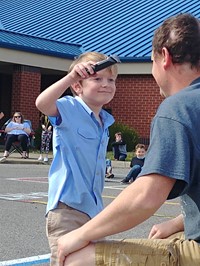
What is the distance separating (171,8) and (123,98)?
5.18 meters

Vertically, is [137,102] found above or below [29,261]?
above

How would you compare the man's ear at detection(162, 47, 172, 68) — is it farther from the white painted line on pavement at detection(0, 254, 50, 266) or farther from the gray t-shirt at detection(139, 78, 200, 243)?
the white painted line on pavement at detection(0, 254, 50, 266)

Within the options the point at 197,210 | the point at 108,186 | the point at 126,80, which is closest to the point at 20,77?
the point at 126,80

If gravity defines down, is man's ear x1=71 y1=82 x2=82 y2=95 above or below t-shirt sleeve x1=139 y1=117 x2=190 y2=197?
above

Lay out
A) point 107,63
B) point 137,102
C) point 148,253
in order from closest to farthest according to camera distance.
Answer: point 148,253
point 107,63
point 137,102

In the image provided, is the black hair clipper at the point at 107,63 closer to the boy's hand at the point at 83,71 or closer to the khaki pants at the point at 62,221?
the boy's hand at the point at 83,71

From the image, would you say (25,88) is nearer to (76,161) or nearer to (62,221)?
(76,161)

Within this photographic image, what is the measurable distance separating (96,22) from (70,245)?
27.1 metres

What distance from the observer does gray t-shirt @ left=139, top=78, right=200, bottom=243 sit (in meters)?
2.72

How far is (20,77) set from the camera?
24.5 m

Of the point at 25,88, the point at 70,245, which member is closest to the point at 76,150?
the point at 70,245

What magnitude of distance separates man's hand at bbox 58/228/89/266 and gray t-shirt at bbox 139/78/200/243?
42 centimetres

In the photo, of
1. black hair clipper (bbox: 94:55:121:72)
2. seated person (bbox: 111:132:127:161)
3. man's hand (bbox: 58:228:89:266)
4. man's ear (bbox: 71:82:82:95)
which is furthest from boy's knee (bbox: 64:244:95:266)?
seated person (bbox: 111:132:127:161)

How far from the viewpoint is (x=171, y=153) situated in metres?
2.74
